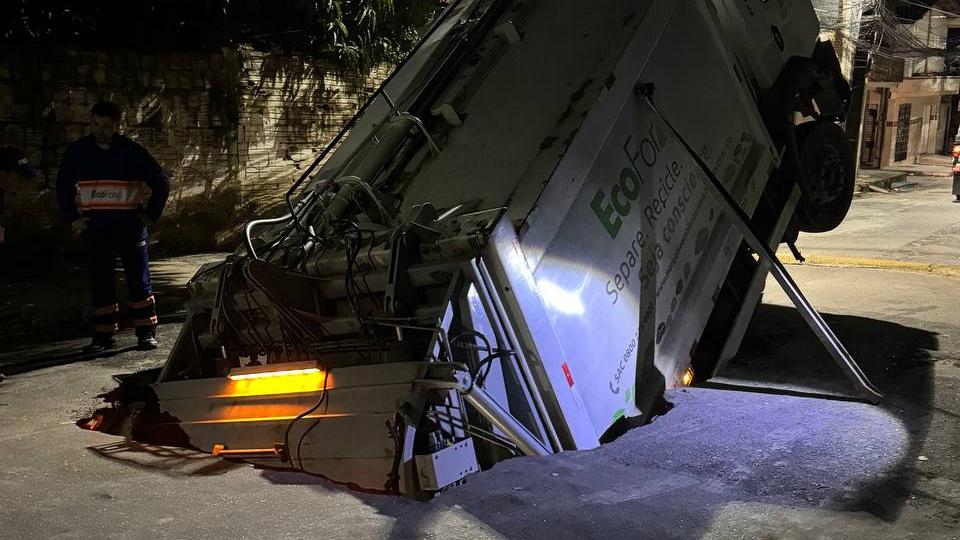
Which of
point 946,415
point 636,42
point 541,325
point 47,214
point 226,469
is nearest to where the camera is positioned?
point 541,325

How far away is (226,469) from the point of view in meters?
3.57

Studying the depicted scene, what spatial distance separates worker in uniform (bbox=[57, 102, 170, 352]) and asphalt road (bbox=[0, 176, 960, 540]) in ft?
3.47

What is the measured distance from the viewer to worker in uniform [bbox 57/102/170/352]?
579cm

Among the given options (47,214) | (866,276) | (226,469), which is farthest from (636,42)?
(47,214)

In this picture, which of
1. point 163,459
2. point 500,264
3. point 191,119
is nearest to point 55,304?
point 191,119

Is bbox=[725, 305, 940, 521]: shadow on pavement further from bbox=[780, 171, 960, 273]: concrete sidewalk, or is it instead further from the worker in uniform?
the worker in uniform

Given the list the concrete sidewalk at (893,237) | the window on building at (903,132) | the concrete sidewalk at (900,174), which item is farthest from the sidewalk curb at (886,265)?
the window on building at (903,132)

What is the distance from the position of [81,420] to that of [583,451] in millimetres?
2553

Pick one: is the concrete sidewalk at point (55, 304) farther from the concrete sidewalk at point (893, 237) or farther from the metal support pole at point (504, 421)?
the concrete sidewalk at point (893, 237)

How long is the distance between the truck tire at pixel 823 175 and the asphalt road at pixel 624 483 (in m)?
1.03

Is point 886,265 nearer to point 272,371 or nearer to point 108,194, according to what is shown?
point 272,371

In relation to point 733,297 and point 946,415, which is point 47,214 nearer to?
point 733,297

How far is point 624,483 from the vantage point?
3.29 metres

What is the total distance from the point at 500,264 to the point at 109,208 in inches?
147
